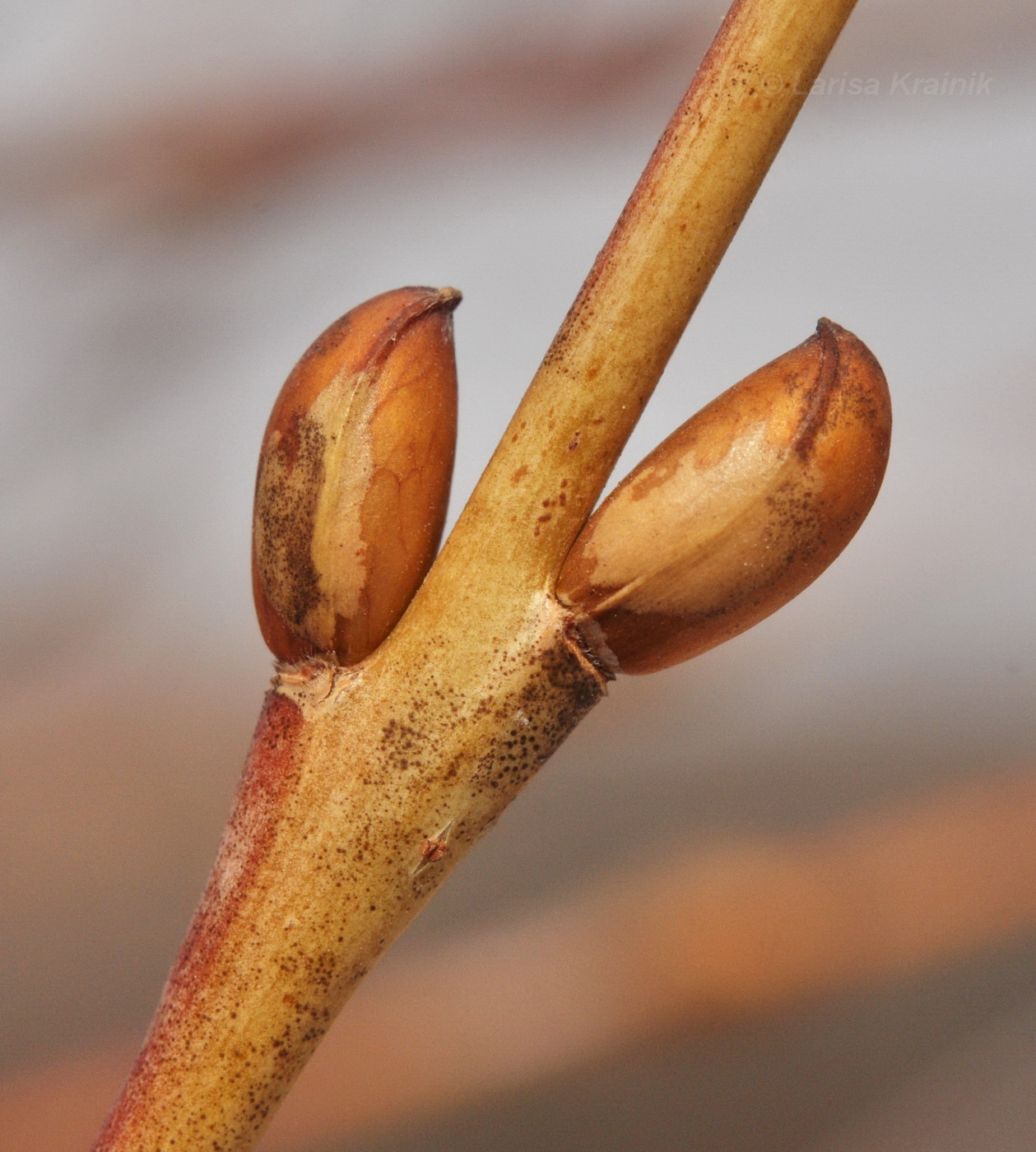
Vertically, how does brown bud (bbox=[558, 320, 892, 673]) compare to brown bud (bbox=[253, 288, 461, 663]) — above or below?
below

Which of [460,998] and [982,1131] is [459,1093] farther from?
[982,1131]

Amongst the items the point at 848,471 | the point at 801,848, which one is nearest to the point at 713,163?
the point at 848,471
